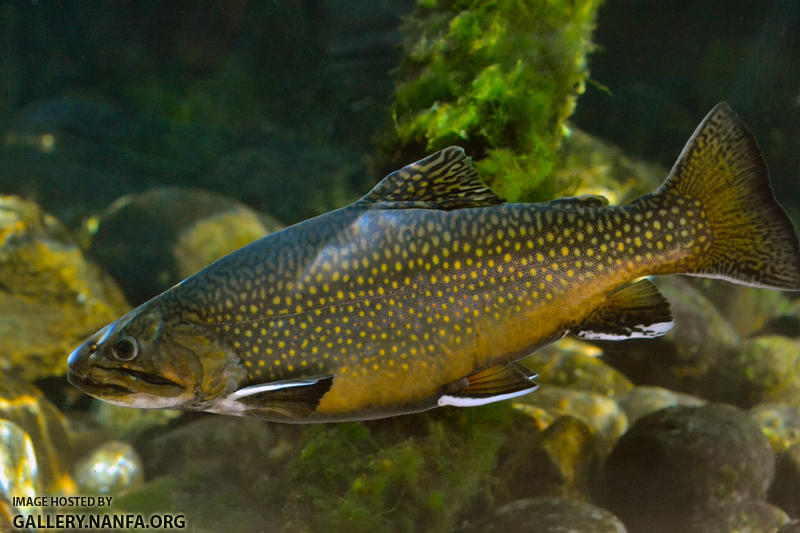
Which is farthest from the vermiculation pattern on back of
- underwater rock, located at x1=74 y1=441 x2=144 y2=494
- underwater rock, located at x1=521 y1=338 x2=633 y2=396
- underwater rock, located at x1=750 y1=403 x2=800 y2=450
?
underwater rock, located at x1=750 y1=403 x2=800 y2=450

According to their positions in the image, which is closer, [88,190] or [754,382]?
[754,382]

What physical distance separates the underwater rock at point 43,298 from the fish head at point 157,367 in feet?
14.5

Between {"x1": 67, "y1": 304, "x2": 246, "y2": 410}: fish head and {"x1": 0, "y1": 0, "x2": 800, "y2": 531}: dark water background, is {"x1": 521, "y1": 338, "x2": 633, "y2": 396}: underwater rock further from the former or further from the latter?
{"x1": 67, "y1": 304, "x2": 246, "y2": 410}: fish head

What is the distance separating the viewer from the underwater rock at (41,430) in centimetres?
403

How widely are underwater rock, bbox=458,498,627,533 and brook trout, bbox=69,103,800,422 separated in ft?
5.37

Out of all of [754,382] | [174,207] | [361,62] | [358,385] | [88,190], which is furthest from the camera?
[88,190]

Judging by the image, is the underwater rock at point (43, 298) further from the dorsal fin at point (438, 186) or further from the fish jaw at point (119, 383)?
the dorsal fin at point (438, 186)

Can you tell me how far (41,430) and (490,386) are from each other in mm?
4180

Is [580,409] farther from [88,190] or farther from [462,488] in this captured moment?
[88,190]

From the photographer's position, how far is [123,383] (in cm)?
193

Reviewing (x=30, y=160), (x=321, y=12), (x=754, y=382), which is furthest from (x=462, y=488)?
(x=30, y=160)

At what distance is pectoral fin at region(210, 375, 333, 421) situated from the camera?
1860 millimetres

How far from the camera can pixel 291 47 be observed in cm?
1124

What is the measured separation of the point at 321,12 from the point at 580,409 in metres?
9.13
